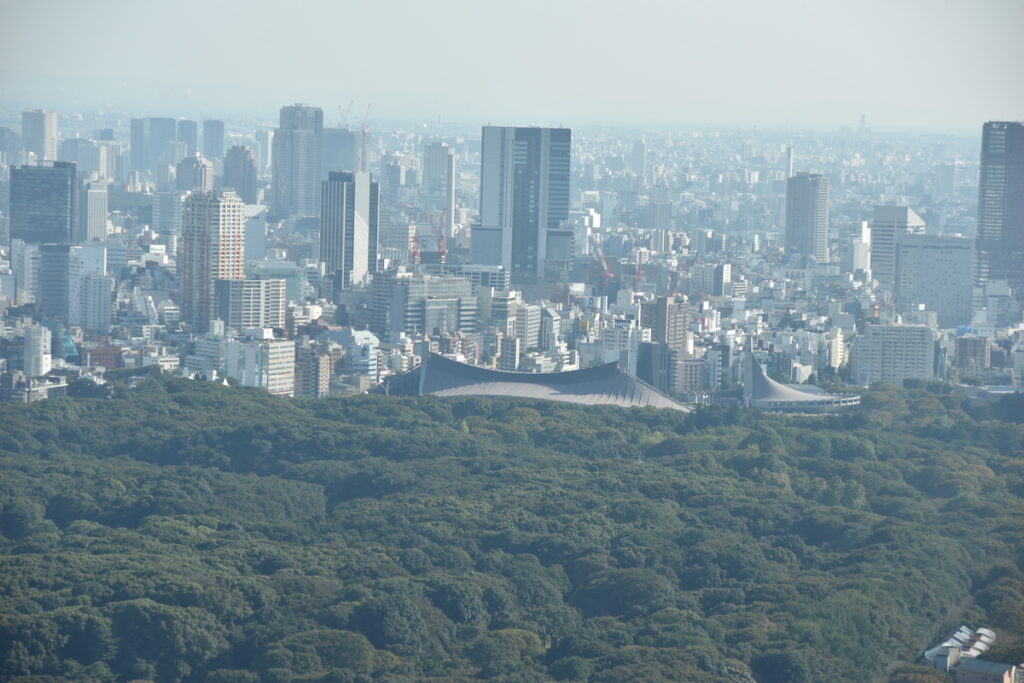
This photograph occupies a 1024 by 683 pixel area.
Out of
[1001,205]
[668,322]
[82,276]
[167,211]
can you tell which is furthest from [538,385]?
[167,211]

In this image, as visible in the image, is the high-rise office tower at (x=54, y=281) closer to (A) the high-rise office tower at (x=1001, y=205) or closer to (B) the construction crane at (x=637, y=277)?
(B) the construction crane at (x=637, y=277)

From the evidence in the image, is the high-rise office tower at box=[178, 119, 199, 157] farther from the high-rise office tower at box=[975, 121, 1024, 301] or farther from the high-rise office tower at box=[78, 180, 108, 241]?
the high-rise office tower at box=[975, 121, 1024, 301]

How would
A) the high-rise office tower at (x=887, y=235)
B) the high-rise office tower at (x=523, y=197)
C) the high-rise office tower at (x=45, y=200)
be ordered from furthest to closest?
the high-rise office tower at (x=887, y=235) → the high-rise office tower at (x=45, y=200) → the high-rise office tower at (x=523, y=197)

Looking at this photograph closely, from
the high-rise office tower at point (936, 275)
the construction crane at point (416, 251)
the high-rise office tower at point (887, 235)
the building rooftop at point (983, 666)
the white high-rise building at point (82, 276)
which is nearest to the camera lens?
the building rooftop at point (983, 666)

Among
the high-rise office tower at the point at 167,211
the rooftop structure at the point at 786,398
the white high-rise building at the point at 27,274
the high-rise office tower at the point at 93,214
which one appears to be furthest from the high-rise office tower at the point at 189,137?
the rooftop structure at the point at 786,398

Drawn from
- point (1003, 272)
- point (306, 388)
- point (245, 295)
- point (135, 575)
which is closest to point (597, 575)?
point (135, 575)

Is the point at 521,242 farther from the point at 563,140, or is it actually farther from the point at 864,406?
the point at 864,406
